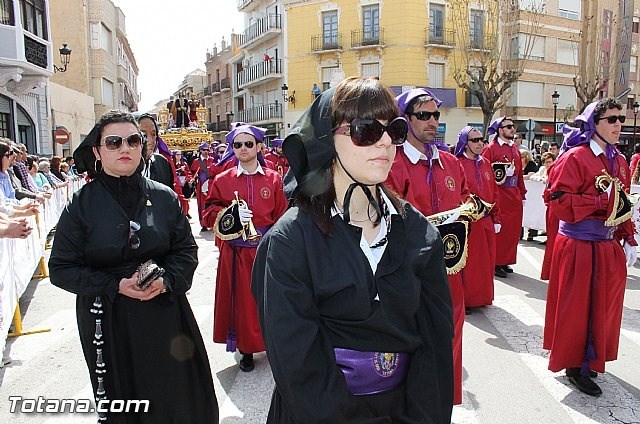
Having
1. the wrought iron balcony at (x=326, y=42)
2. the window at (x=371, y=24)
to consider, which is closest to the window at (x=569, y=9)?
the window at (x=371, y=24)

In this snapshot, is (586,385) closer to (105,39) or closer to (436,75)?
(436,75)

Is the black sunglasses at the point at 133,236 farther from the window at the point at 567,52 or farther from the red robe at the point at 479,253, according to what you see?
the window at the point at 567,52

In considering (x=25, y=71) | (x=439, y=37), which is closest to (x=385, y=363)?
(x=25, y=71)

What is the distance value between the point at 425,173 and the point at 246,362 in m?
2.48

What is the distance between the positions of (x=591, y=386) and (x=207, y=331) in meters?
3.85

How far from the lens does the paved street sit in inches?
157

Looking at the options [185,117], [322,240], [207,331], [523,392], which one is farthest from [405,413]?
[185,117]

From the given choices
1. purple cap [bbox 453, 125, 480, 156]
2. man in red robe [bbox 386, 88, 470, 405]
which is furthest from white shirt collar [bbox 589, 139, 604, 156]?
purple cap [bbox 453, 125, 480, 156]

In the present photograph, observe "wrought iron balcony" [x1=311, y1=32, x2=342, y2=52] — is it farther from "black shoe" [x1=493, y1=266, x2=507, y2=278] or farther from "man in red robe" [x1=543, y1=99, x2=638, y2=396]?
"man in red robe" [x1=543, y1=99, x2=638, y2=396]

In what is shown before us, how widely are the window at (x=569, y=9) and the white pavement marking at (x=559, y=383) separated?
34.2 meters

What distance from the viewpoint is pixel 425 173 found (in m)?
3.76

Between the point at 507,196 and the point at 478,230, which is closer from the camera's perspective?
the point at 478,230

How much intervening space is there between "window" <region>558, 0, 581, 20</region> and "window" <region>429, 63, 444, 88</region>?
9126 millimetres

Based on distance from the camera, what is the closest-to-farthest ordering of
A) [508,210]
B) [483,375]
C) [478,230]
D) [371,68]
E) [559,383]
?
1. [559,383]
2. [483,375]
3. [478,230]
4. [508,210]
5. [371,68]
